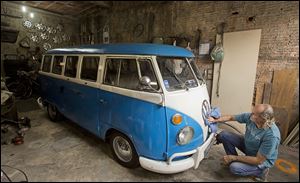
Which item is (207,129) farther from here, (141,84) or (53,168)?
(53,168)

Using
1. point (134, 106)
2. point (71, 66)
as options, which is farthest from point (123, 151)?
point (71, 66)

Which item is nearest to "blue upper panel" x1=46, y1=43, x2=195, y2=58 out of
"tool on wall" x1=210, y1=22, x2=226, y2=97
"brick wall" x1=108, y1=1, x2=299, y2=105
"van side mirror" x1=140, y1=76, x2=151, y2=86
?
"van side mirror" x1=140, y1=76, x2=151, y2=86

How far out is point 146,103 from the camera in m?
1.93

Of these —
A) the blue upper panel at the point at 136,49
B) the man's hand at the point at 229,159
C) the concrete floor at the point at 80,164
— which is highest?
the blue upper panel at the point at 136,49

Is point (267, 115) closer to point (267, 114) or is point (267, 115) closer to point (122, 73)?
point (267, 114)

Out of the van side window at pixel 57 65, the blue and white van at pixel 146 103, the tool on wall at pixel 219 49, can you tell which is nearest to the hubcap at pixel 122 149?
the blue and white van at pixel 146 103

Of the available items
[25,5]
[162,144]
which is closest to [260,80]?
[162,144]

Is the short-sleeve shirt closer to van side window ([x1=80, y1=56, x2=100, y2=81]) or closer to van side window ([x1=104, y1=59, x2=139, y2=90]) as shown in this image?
van side window ([x1=104, y1=59, x2=139, y2=90])

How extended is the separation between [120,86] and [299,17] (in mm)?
3397

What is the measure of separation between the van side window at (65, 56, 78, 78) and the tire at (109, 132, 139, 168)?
1331 millimetres

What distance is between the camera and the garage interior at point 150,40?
5.09ft

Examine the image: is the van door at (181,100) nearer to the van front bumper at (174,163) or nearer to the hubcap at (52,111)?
the van front bumper at (174,163)

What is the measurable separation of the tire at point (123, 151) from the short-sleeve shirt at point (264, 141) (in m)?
1.44

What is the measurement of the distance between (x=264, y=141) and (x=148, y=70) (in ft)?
5.01
